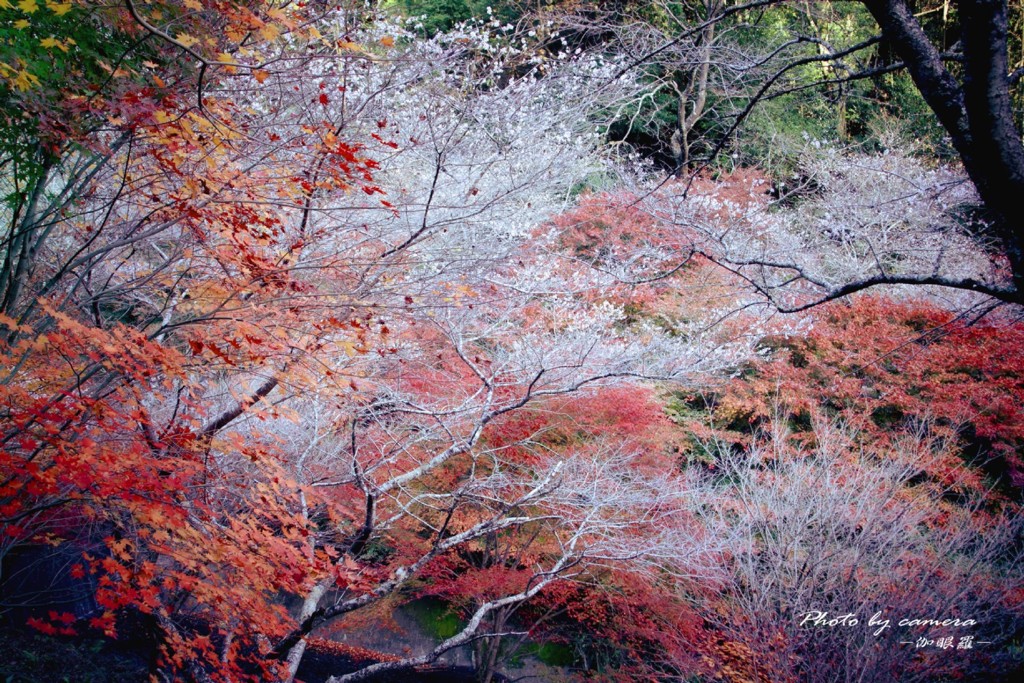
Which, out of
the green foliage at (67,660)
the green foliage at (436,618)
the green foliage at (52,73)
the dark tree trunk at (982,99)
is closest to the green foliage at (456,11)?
the green foliage at (52,73)

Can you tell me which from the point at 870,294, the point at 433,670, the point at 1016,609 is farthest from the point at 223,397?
the point at 870,294

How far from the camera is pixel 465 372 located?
7.58 metres

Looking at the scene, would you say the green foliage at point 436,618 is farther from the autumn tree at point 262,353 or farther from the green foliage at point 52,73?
the green foliage at point 52,73

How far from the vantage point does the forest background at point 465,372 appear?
3.41 meters

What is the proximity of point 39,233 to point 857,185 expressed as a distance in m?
13.6

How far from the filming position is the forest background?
341cm

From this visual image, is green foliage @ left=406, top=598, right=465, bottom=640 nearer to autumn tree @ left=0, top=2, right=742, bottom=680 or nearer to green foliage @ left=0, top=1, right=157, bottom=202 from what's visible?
autumn tree @ left=0, top=2, right=742, bottom=680

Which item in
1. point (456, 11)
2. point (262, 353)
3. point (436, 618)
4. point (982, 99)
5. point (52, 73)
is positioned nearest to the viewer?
point (982, 99)

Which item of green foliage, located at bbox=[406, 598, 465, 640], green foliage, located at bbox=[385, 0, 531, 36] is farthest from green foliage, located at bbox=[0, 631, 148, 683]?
green foliage, located at bbox=[385, 0, 531, 36]

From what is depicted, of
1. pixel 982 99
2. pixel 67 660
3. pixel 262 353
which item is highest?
pixel 982 99

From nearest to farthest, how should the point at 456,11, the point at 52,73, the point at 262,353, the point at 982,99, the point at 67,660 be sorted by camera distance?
the point at 982,99 < the point at 52,73 < the point at 262,353 < the point at 67,660 < the point at 456,11

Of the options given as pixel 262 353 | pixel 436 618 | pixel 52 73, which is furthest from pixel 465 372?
pixel 52 73

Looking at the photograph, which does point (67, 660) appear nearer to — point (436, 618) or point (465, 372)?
point (436, 618)

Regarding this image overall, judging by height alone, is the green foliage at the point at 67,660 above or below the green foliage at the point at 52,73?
below
